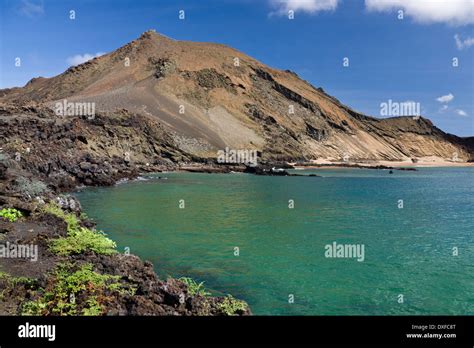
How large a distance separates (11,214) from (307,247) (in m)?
15.9

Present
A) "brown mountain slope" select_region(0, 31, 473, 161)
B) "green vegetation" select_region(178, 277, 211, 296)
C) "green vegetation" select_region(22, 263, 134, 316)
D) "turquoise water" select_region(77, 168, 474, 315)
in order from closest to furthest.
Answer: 1. "green vegetation" select_region(22, 263, 134, 316)
2. "green vegetation" select_region(178, 277, 211, 296)
3. "turquoise water" select_region(77, 168, 474, 315)
4. "brown mountain slope" select_region(0, 31, 473, 161)

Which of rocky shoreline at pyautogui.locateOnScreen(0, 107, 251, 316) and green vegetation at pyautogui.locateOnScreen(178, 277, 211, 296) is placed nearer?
rocky shoreline at pyautogui.locateOnScreen(0, 107, 251, 316)

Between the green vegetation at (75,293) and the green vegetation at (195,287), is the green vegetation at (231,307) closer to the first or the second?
the green vegetation at (195,287)

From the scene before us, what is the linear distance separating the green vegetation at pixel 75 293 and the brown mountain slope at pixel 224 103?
9087 cm

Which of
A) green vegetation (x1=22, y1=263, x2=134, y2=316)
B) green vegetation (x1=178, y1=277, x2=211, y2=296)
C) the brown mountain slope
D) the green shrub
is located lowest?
green vegetation (x1=178, y1=277, x2=211, y2=296)

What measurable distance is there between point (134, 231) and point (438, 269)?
58.5 ft

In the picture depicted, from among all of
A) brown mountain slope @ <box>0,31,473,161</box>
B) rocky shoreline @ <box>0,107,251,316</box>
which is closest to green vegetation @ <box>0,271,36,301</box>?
rocky shoreline @ <box>0,107,251,316</box>

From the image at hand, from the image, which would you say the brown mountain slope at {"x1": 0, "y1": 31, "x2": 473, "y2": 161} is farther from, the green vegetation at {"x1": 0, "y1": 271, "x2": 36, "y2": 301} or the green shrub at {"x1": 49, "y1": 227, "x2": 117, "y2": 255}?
the green vegetation at {"x1": 0, "y1": 271, "x2": 36, "y2": 301}

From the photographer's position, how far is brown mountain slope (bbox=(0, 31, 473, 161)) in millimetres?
118938

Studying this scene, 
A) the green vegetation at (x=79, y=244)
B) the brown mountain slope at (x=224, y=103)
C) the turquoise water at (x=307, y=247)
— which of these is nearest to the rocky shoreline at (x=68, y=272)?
the green vegetation at (x=79, y=244)

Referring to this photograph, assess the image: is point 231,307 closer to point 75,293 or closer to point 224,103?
point 75,293

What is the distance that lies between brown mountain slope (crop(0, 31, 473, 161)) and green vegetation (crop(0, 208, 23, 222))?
270 ft

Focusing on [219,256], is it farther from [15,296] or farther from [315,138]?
[315,138]

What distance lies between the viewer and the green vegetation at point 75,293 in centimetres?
1042
